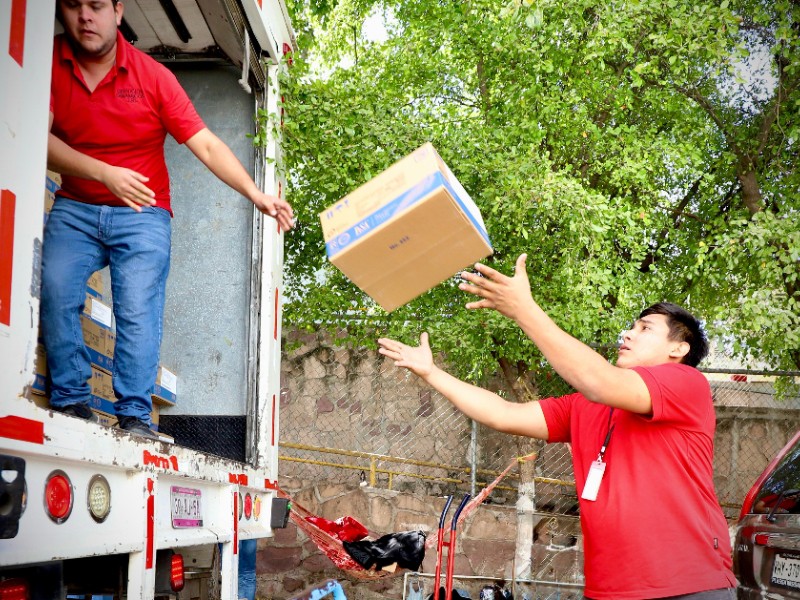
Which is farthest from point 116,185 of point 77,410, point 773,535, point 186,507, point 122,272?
point 773,535

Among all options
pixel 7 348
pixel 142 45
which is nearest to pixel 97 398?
pixel 7 348

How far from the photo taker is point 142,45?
4836 mm

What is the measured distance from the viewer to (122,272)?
311cm

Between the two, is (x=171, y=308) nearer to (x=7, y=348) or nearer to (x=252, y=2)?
(x=252, y=2)

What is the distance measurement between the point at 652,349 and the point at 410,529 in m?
5.84

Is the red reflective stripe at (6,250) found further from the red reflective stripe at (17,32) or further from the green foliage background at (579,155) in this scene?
the green foliage background at (579,155)

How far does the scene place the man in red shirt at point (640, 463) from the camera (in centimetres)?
263

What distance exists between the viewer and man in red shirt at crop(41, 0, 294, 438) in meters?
2.97

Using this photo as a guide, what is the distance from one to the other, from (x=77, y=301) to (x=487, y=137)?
15.7 ft

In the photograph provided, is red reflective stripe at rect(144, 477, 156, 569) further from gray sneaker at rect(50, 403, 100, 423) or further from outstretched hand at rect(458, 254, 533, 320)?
outstretched hand at rect(458, 254, 533, 320)

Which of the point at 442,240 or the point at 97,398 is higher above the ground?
the point at 442,240

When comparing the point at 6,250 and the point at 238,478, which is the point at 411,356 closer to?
the point at 238,478

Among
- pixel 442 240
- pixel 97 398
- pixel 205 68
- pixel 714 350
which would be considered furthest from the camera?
pixel 714 350

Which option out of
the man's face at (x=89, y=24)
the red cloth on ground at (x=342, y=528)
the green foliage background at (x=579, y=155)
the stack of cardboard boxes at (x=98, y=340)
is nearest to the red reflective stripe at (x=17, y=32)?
the man's face at (x=89, y=24)
